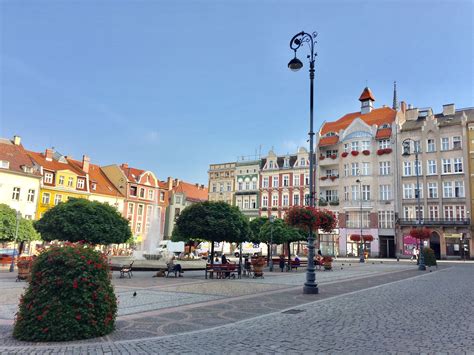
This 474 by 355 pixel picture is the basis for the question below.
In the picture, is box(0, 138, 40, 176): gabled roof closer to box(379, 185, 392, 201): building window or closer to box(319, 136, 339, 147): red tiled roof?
box(319, 136, 339, 147): red tiled roof

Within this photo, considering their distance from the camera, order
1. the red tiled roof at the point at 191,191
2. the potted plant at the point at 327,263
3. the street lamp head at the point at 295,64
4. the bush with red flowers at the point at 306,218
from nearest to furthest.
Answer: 1. the street lamp head at the point at 295,64
2. the bush with red flowers at the point at 306,218
3. the potted plant at the point at 327,263
4. the red tiled roof at the point at 191,191

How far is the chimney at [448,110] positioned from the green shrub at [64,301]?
6056cm

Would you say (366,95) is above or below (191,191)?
above

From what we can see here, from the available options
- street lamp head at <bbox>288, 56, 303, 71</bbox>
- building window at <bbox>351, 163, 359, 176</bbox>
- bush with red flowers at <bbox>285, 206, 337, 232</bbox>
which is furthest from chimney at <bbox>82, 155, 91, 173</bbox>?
street lamp head at <bbox>288, 56, 303, 71</bbox>

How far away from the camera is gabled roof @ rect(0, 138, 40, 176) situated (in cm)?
4888

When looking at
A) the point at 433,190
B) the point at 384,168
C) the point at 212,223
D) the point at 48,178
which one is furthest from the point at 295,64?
the point at 48,178

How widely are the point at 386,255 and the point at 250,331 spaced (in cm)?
5318

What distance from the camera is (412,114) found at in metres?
60.3

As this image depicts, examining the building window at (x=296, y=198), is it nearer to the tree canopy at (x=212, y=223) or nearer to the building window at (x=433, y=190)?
the building window at (x=433, y=190)

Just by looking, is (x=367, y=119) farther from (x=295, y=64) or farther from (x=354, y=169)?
(x=295, y=64)

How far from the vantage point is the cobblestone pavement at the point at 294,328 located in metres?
6.77

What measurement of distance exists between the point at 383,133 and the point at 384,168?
5.32 m

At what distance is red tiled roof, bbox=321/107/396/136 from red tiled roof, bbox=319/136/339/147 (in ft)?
5.09

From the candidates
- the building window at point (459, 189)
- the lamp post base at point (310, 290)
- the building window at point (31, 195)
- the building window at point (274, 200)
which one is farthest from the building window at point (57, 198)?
the building window at point (459, 189)
